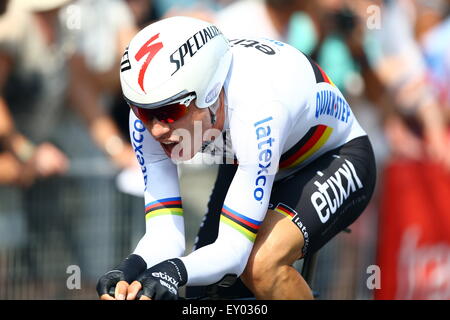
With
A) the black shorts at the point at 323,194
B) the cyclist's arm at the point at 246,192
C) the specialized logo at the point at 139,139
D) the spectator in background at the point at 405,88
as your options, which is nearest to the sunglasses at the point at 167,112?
the cyclist's arm at the point at 246,192

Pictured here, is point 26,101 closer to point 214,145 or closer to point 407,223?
point 214,145

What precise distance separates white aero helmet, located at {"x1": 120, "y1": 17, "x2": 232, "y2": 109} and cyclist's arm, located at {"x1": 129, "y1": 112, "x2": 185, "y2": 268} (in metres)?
0.59

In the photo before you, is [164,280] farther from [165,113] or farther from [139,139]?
[139,139]

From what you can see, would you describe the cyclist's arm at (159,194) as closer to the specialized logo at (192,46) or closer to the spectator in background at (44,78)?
the specialized logo at (192,46)

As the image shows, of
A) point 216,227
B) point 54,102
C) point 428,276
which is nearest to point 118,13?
point 54,102

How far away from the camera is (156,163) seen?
5.35 metres

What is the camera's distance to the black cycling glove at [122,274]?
15.4 feet

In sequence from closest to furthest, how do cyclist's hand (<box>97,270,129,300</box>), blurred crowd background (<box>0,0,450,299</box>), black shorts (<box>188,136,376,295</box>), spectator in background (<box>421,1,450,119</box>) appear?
cyclist's hand (<box>97,270,129,300</box>) → black shorts (<box>188,136,376,295</box>) → blurred crowd background (<box>0,0,450,299</box>) → spectator in background (<box>421,1,450,119</box>)

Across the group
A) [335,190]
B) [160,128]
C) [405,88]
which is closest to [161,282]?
[160,128]

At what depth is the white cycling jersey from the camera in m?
4.82

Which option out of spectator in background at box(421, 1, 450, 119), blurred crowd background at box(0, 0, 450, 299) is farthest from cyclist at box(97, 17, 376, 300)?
spectator in background at box(421, 1, 450, 119)

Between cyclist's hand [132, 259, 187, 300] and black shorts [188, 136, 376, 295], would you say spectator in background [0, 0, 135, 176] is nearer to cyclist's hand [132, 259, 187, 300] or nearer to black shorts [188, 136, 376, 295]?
black shorts [188, 136, 376, 295]

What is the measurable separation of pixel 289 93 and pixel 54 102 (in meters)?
3.19

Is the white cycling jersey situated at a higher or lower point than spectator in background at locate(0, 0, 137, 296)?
lower
